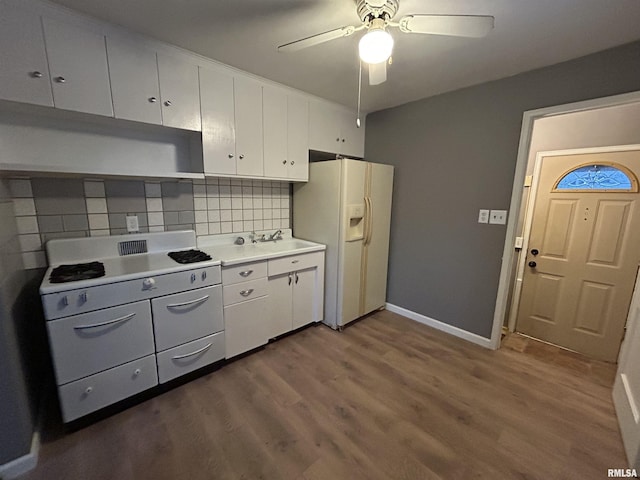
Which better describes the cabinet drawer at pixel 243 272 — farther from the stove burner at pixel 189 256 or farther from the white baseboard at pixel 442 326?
the white baseboard at pixel 442 326

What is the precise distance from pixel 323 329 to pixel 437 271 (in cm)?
133

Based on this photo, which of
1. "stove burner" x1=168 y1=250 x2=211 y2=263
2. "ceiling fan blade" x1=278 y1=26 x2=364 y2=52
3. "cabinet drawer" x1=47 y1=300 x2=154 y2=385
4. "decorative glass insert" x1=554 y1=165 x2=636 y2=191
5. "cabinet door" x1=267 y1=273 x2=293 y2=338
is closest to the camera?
"ceiling fan blade" x1=278 y1=26 x2=364 y2=52

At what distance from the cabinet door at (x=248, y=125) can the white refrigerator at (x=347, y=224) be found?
632 millimetres

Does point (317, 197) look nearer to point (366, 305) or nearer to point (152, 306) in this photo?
point (366, 305)

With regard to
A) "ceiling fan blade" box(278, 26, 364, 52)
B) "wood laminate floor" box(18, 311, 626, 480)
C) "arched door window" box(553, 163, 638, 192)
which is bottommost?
"wood laminate floor" box(18, 311, 626, 480)

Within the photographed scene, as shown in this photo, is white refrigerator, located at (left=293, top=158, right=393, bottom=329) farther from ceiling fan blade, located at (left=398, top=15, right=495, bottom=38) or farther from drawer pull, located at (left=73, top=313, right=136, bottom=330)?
drawer pull, located at (left=73, top=313, right=136, bottom=330)

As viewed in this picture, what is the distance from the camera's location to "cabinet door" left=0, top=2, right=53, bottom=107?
4.09ft

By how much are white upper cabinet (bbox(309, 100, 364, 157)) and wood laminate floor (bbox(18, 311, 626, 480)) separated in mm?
2067

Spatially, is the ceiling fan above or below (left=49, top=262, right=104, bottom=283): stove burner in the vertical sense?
above

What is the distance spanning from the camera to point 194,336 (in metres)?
1.82

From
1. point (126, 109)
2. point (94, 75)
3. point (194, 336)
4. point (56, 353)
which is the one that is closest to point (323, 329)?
point (194, 336)

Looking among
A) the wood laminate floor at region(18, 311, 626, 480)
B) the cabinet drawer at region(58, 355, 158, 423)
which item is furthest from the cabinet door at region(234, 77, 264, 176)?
the wood laminate floor at region(18, 311, 626, 480)

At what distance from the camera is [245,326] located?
6.91 feet

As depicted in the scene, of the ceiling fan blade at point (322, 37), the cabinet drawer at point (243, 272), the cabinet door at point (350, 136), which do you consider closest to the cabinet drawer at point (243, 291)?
the cabinet drawer at point (243, 272)
